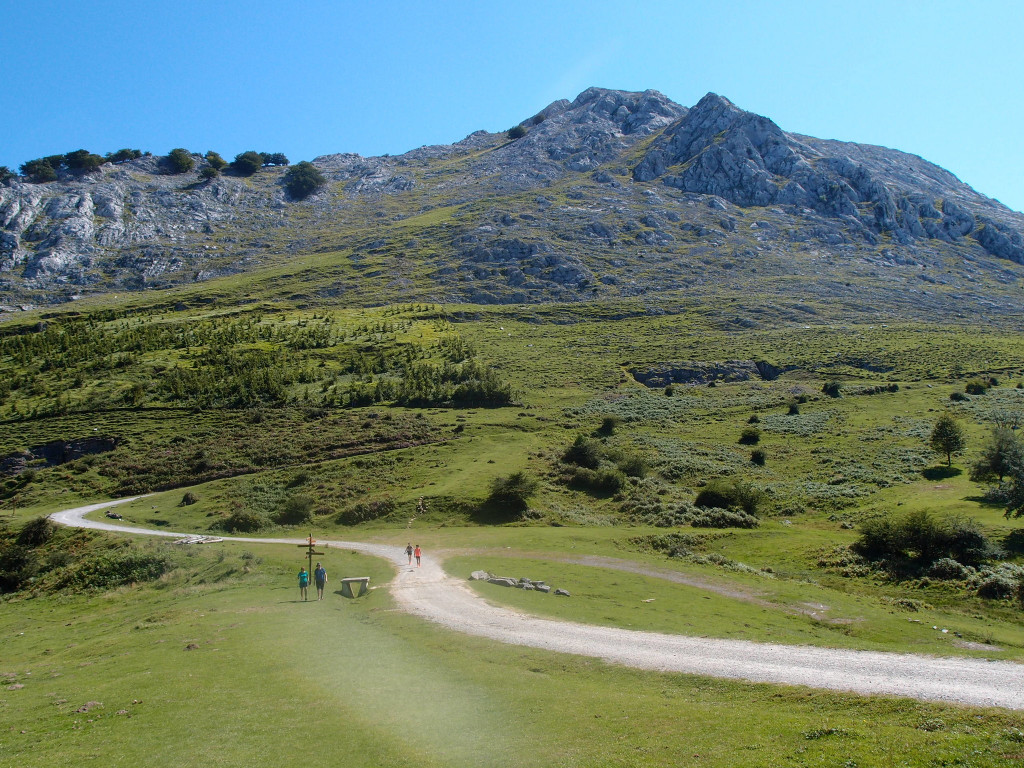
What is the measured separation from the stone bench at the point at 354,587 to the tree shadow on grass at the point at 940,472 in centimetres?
5074

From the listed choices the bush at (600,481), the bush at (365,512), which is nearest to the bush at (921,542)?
the bush at (600,481)

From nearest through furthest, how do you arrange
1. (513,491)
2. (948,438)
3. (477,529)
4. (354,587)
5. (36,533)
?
(354,587)
(36,533)
(477,529)
(513,491)
(948,438)

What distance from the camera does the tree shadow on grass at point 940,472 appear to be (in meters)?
50.6

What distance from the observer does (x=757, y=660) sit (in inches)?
712

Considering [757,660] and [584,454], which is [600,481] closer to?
[584,454]

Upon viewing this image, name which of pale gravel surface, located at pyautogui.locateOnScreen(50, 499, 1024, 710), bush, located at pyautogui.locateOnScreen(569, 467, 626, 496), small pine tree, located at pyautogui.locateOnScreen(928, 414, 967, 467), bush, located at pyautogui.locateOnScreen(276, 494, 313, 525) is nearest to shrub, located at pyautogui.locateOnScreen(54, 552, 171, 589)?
bush, located at pyautogui.locateOnScreen(276, 494, 313, 525)

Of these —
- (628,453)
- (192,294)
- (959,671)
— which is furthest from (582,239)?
(959,671)

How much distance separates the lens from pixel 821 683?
1597 cm

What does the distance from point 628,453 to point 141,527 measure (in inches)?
1862

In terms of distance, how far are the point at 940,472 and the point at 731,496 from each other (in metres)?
21.4

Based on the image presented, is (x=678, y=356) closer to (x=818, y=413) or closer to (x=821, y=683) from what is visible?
(x=818, y=413)

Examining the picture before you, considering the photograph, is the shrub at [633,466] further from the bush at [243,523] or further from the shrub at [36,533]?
the shrub at [36,533]

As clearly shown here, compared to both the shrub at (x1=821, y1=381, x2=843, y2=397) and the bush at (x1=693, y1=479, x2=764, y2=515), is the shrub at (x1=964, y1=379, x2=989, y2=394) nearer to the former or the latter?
the shrub at (x1=821, y1=381, x2=843, y2=397)

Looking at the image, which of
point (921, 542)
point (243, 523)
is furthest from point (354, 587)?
point (921, 542)
